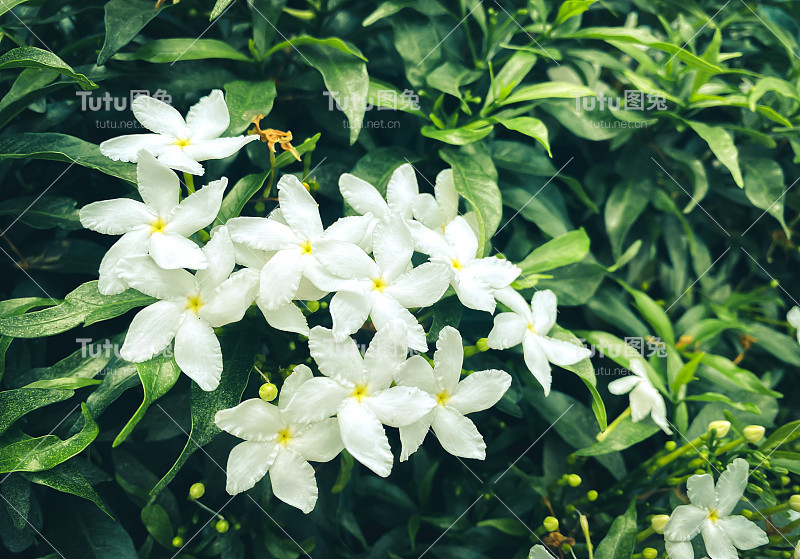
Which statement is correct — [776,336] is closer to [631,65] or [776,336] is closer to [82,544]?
[631,65]

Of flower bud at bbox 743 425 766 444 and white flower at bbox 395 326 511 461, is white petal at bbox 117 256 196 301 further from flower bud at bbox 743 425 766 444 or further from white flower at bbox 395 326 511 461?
flower bud at bbox 743 425 766 444

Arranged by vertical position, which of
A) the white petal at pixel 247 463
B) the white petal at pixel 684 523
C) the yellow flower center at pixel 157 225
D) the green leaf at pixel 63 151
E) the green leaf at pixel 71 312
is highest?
the green leaf at pixel 63 151

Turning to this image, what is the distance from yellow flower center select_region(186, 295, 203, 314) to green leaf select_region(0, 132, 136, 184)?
0.23 metres

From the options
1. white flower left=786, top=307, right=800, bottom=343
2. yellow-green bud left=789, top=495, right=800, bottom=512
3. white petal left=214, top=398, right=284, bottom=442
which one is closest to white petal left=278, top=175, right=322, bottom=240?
white petal left=214, top=398, right=284, bottom=442

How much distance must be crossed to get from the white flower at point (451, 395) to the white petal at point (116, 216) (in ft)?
1.28

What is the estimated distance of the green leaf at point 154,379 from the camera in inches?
26.8

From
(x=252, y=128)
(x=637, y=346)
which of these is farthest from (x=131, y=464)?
(x=637, y=346)

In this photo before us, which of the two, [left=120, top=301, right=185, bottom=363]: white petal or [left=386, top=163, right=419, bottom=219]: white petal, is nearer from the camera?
[left=120, top=301, right=185, bottom=363]: white petal

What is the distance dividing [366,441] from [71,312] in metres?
0.47

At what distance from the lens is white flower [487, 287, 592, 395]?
83 cm

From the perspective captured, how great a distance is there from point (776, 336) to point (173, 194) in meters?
1.25

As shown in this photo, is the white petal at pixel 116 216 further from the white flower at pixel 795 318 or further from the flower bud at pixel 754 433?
the white flower at pixel 795 318

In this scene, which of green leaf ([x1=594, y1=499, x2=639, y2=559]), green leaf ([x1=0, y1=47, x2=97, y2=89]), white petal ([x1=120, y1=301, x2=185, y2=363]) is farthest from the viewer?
green leaf ([x1=594, y1=499, x2=639, y2=559])

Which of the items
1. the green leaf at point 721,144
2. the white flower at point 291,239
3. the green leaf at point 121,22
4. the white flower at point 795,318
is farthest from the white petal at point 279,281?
the white flower at point 795,318
